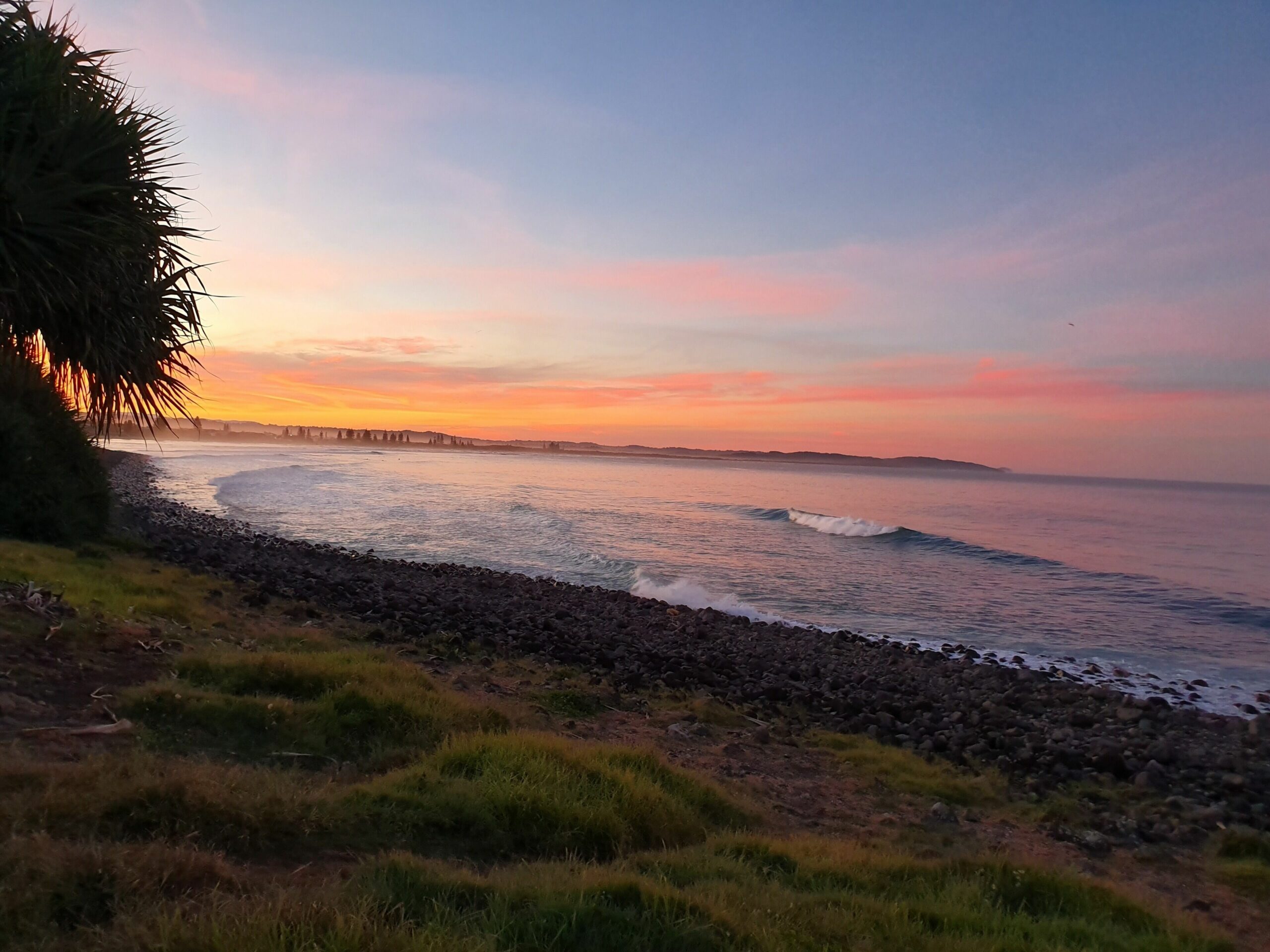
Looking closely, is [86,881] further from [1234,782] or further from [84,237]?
[1234,782]

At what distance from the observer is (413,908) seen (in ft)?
11.9

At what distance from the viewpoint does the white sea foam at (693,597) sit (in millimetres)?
20781

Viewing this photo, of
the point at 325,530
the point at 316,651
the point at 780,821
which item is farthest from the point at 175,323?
the point at 325,530

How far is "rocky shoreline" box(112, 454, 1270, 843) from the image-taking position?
10148 millimetres

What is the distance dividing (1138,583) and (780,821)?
27.2 meters

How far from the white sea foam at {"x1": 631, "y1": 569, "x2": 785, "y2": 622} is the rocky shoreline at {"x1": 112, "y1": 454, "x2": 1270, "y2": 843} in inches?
53.4

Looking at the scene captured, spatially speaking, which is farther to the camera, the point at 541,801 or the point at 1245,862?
the point at 1245,862

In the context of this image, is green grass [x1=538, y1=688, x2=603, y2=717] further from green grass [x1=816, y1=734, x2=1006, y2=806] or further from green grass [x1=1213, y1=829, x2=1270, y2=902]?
green grass [x1=1213, y1=829, x2=1270, y2=902]

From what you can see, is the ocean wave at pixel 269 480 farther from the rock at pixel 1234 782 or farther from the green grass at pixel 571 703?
the rock at pixel 1234 782

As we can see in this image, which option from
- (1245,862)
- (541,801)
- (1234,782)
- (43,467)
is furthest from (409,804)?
(43,467)

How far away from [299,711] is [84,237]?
4306mm

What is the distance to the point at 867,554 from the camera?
34.8m

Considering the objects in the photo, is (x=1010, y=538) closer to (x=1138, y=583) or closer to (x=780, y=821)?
(x=1138, y=583)

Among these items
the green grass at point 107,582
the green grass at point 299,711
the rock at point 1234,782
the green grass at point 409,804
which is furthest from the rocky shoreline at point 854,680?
the green grass at point 409,804
